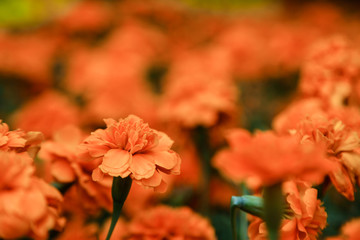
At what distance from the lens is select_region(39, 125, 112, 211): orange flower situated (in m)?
0.59

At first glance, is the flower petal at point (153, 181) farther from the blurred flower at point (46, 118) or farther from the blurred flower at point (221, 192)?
the blurred flower at point (46, 118)

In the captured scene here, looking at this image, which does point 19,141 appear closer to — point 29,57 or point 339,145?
point 339,145

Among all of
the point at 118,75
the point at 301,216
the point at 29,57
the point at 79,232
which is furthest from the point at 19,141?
the point at 29,57

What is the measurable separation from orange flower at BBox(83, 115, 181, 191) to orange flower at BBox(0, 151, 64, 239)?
8cm

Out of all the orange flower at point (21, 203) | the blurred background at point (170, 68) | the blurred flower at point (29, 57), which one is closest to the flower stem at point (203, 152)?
the blurred background at point (170, 68)

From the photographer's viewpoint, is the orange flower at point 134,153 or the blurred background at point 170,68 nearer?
the orange flower at point 134,153

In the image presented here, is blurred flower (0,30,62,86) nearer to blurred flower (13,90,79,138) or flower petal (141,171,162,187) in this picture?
blurred flower (13,90,79,138)

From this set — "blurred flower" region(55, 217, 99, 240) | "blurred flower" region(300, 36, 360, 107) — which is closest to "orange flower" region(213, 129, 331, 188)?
"blurred flower" region(55, 217, 99, 240)

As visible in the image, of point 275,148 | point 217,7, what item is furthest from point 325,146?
point 217,7

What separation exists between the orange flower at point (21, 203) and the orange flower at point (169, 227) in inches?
8.7

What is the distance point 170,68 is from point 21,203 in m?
1.44

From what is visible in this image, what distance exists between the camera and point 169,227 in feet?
2.12

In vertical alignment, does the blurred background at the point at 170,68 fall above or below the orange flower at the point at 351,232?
above

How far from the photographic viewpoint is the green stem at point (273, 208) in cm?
42
